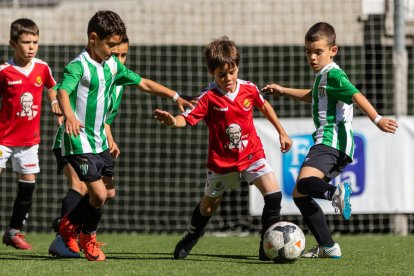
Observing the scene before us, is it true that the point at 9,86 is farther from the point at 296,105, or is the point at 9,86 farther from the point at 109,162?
the point at 296,105

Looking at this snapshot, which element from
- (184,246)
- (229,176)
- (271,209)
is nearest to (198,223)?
(184,246)

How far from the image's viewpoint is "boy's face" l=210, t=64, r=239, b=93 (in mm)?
6203

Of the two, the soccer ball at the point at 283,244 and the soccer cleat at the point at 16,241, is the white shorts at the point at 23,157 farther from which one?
the soccer ball at the point at 283,244

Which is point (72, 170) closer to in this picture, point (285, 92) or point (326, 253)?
point (285, 92)

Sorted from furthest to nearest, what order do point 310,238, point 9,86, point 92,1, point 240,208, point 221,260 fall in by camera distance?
point 92,1
point 240,208
point 310,238
point 9,86
point 221,260

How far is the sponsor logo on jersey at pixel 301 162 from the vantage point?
921cm

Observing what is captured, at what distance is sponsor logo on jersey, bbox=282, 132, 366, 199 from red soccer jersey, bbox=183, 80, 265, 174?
9.49ft

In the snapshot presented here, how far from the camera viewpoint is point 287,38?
1021 centimetres

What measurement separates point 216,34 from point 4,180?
279 cm

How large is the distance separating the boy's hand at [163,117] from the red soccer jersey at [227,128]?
481 millimetres

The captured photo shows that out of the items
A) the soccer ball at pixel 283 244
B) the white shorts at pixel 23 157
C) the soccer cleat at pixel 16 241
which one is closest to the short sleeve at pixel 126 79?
the soccer ball at pixel 283 244

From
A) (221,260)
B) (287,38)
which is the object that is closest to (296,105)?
(287,38)

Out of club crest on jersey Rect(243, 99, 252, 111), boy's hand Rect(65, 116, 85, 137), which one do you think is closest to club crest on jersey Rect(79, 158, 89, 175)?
boy's hand Rect(65, 116, 85, 137)

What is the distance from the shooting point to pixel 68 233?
6418 millimetres
